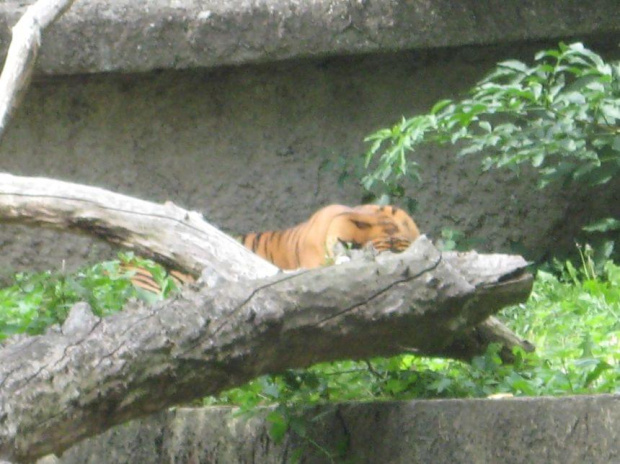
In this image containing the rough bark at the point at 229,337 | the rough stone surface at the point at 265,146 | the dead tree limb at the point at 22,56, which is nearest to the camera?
the rough bark at the point at 229,337

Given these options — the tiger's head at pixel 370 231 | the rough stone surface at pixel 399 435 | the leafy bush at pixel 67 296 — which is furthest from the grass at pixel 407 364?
the tiger's head at pixel 370 231

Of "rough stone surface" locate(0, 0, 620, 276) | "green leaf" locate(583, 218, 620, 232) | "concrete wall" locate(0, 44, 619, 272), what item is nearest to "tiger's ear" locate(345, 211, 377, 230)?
"rough stone surface" locate(0, 0, 620, 276)

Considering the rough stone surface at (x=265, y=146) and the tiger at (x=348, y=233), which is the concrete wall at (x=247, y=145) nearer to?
the rough stone surface at (x=265, y=146)

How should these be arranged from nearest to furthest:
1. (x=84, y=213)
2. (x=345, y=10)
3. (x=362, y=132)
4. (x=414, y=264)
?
(x=414, y=264)
(x=84, y=213)
(x=345, y=10)
(x=362, y=132)

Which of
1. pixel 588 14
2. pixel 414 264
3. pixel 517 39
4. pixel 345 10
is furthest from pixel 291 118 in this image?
pixel 414 264

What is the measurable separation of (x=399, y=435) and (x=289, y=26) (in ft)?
8.93

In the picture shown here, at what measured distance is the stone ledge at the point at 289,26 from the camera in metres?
4.73

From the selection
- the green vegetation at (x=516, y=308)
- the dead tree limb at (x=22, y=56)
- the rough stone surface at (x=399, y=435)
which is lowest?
the rough stone surface at (x=399, y=435)

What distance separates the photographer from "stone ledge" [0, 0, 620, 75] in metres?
4.73

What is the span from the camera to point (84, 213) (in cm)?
318

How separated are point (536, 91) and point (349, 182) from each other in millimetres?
1549

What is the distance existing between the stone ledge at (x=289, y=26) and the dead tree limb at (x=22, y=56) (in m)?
1.06

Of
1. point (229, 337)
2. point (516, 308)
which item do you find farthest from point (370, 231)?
point (229, 337)

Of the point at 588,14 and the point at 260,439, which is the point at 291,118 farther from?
the point at 260,439
